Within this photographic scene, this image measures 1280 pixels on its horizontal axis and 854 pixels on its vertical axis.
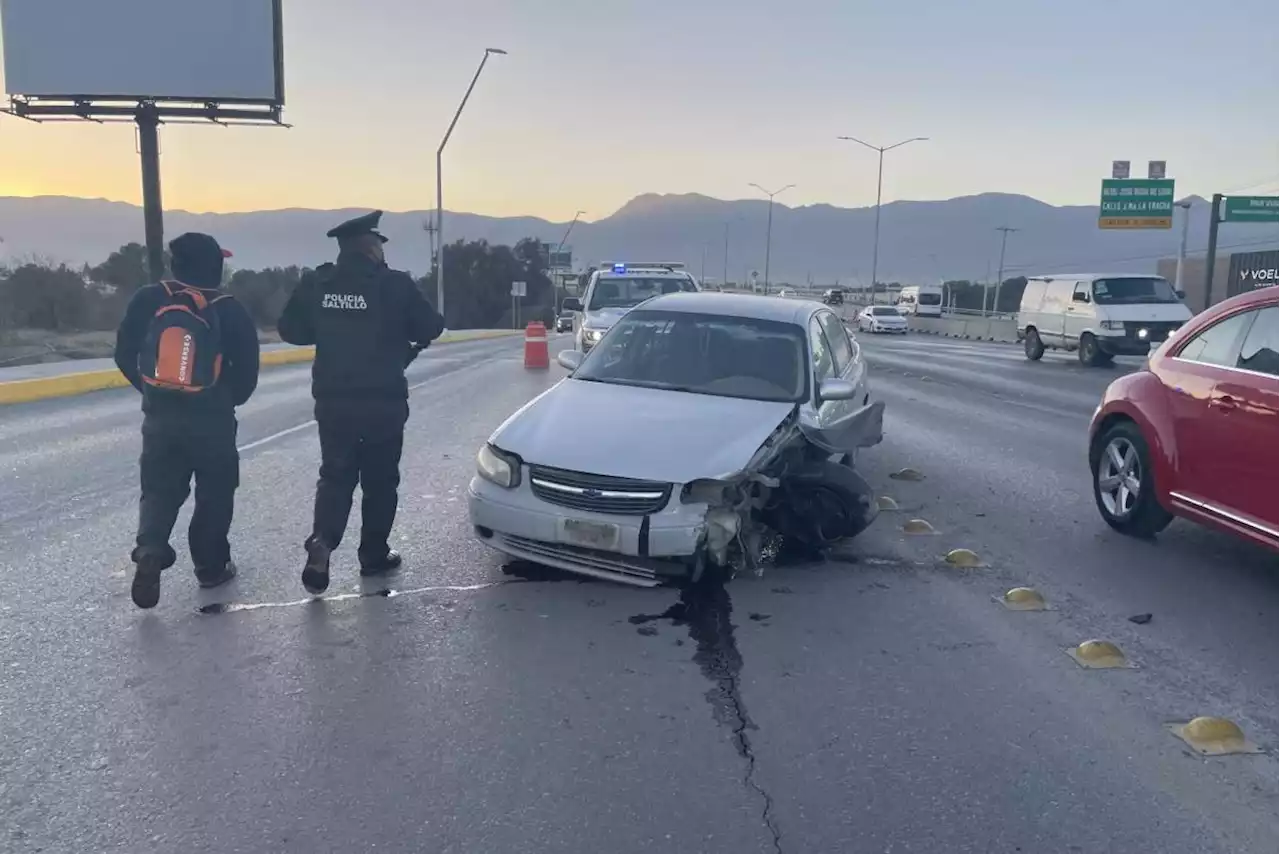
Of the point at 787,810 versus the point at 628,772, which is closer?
the point at 787,810

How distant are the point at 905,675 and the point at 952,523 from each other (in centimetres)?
311

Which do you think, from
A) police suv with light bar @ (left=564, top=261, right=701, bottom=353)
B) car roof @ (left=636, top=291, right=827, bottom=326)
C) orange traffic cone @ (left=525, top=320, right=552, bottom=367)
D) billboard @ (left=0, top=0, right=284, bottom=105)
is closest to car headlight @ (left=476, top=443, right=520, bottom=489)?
car roof @ (left=636, top=291, right=827, bottom=326)

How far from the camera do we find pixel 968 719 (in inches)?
166

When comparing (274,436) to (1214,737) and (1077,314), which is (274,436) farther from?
(1077,314)

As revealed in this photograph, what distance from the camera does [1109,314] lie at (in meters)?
22.9

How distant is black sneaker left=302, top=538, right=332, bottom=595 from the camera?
18.2 feet

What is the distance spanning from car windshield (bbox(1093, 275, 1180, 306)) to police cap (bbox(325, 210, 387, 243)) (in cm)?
2080

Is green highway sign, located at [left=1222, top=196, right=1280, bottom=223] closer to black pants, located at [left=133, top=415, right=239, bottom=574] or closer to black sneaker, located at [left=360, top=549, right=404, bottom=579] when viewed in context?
black sneaker, located at [left=360, top=549, right=404, bottom=579]

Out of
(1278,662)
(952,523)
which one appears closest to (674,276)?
(952,523)

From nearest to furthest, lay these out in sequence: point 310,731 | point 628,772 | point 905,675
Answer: point 628,772 → point 310,731 → point 905,675

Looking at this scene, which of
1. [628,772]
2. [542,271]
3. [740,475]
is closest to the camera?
[628,772]

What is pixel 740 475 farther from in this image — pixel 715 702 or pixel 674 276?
pixel 674 276

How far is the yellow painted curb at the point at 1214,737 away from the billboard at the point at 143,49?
26.0 m

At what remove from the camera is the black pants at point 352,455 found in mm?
5574
